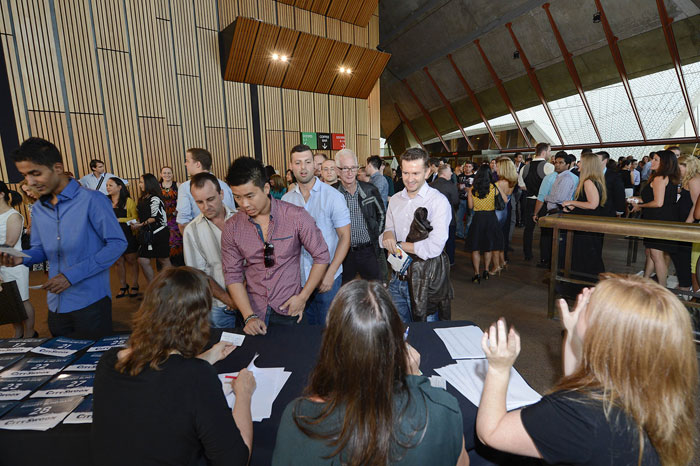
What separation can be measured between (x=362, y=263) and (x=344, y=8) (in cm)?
879

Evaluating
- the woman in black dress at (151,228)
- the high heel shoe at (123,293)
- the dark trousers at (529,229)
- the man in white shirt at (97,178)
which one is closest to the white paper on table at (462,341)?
the woman in black dress at (151,228)

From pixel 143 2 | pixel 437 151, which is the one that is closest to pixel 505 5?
pixel 437 151

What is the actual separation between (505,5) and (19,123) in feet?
43.1

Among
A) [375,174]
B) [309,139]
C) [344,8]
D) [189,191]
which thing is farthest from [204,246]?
[344,8]

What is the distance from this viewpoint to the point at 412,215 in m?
2.66

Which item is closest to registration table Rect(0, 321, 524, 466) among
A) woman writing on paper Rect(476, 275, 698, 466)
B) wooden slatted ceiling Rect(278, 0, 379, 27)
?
woman writing on paper Rect(476, 275, 698, 466)

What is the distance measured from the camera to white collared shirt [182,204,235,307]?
244 centimetres

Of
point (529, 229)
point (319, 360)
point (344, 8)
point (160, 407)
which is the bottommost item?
point (529, 229)

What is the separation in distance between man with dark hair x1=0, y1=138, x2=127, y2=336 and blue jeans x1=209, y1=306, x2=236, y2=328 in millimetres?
673

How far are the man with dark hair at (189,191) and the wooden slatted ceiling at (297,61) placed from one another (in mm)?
5713

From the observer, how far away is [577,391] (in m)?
1.01

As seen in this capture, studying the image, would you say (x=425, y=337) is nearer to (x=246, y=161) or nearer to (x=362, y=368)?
(x=362, y=368)

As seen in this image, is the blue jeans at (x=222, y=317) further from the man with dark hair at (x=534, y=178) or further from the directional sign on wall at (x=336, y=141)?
the directional sign on wall at (x=336, y=141)

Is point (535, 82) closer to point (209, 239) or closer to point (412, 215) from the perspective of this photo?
point (412, 215)
